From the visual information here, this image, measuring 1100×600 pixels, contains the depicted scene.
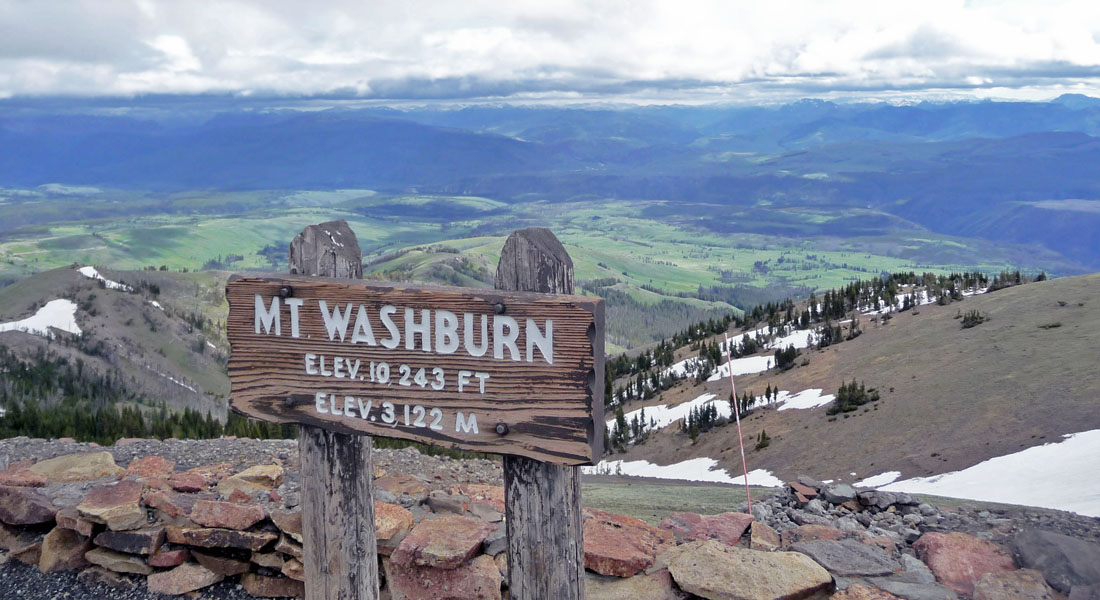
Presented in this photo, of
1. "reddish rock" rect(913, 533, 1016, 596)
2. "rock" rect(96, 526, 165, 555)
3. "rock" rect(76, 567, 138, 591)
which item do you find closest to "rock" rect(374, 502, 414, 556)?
"rock" rect(96, 526, 165, 555)

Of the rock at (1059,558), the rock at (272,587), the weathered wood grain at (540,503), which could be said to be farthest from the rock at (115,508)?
the rock at (1059,558)

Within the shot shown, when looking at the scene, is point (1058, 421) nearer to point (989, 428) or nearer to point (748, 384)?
point (989, 428)

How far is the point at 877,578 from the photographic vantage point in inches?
242

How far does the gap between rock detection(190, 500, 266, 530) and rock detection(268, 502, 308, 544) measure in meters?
0.16

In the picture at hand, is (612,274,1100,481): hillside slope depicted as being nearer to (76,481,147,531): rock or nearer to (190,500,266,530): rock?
(190,500,266,530): rock

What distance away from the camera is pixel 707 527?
282 inches

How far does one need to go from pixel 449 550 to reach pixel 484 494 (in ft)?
7.19

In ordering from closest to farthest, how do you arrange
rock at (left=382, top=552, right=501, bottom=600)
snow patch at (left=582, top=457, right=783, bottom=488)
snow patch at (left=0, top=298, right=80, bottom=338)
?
rock at (left=382, top=552, right=501, bottom=600), snow patch at (left=582, top=457, right=783, bottom=488), snow patch at (left=0, top=298, right=80, bottom=338)

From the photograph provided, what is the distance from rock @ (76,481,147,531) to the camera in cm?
677

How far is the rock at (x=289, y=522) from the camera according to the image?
20.9ft

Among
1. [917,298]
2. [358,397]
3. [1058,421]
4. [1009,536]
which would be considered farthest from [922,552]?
[917,298]

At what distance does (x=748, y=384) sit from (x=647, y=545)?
92.2 ft

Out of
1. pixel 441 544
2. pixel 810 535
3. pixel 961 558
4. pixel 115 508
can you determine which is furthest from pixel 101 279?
pixel 961 558

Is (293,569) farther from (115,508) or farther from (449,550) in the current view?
(115,508)
